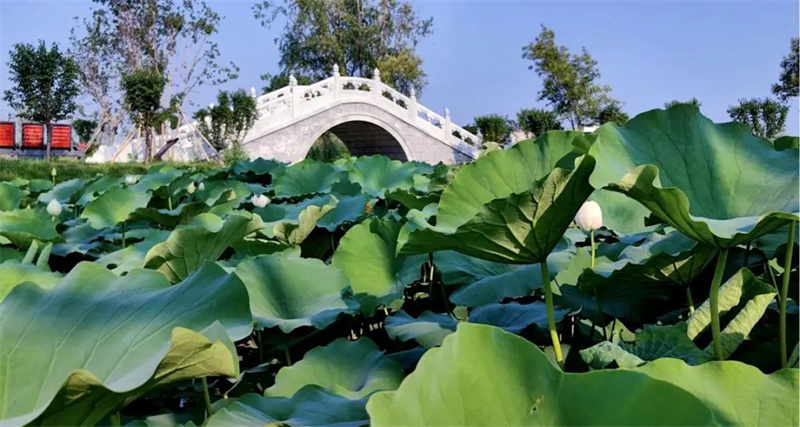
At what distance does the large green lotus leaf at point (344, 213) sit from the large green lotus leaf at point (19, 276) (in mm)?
608

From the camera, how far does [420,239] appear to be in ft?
2.13

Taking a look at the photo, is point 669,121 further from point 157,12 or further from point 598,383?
point 157,12

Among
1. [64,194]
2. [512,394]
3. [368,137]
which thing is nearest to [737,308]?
[512,394]

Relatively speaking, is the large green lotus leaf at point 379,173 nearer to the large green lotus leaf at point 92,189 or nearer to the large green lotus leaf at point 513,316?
the large green lotus leaf at point 92,189

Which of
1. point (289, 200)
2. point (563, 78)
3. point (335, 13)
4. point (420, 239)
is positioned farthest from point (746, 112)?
point (420, 239)

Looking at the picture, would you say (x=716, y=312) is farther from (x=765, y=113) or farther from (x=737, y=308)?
(x=765, y=113)

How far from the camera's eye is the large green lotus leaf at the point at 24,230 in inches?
61.7

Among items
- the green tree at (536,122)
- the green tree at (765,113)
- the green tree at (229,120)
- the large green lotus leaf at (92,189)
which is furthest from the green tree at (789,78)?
the large green lotus leaf at (92,189)

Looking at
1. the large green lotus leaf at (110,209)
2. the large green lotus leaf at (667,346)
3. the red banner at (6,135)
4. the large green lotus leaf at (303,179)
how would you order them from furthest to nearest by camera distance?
the red banner at (6,135) → the large green lotus leaf at (303,179) → the large green lotus leaf at (110,209) → the large green lotus leaf at (667,346)

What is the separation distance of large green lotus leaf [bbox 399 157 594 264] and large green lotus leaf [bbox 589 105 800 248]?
0.03 metres

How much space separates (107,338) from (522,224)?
0.38 metres

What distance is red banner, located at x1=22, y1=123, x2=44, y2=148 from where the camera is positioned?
43.0 feet

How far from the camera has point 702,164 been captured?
668 mm

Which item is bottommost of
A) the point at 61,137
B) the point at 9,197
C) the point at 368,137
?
the point at 9,197
